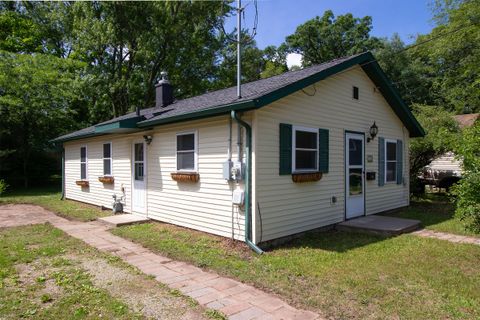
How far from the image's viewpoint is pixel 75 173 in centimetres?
1240

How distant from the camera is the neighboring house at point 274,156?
5.66m

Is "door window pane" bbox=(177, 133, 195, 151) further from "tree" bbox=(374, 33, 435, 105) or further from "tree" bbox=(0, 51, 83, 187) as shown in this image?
"tree" bbox=(374, 33, 435, 105)

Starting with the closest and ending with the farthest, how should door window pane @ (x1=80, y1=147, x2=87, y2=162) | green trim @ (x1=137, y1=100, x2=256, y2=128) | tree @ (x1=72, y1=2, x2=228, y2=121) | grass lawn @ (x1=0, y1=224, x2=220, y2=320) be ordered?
grass lawn @ (x1=0, y1=224, x2=220, y2=320), green trim @ (x1=137, y1=100, x2=256, y2=128), door window pane @ (x1=80, y1=147, x2=87, y2=162), tree @ (x1=72, y1=2, x2=228, y2=121)

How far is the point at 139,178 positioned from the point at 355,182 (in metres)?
5.53

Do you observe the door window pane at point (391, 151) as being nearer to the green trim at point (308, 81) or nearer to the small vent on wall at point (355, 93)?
the small vent on wall at point (355, 93)

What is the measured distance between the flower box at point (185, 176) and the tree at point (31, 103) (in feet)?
42.7

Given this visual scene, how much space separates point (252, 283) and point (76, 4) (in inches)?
828

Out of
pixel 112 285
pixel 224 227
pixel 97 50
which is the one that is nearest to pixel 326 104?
pixel 224 227

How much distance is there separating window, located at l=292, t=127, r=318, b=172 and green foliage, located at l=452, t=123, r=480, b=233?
8.08 feet

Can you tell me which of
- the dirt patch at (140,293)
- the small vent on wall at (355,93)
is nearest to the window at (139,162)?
the dirt patch at (140,293)

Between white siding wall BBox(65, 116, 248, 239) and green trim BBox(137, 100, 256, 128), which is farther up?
green trim BBox(137, 100, 256, 128)

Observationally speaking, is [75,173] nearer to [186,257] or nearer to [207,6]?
[186,257]

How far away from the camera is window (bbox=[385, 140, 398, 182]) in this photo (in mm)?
9094

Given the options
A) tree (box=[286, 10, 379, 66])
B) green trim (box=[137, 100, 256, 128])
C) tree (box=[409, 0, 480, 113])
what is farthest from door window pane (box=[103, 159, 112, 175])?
tree (box=[286, 10, 379, 66])
